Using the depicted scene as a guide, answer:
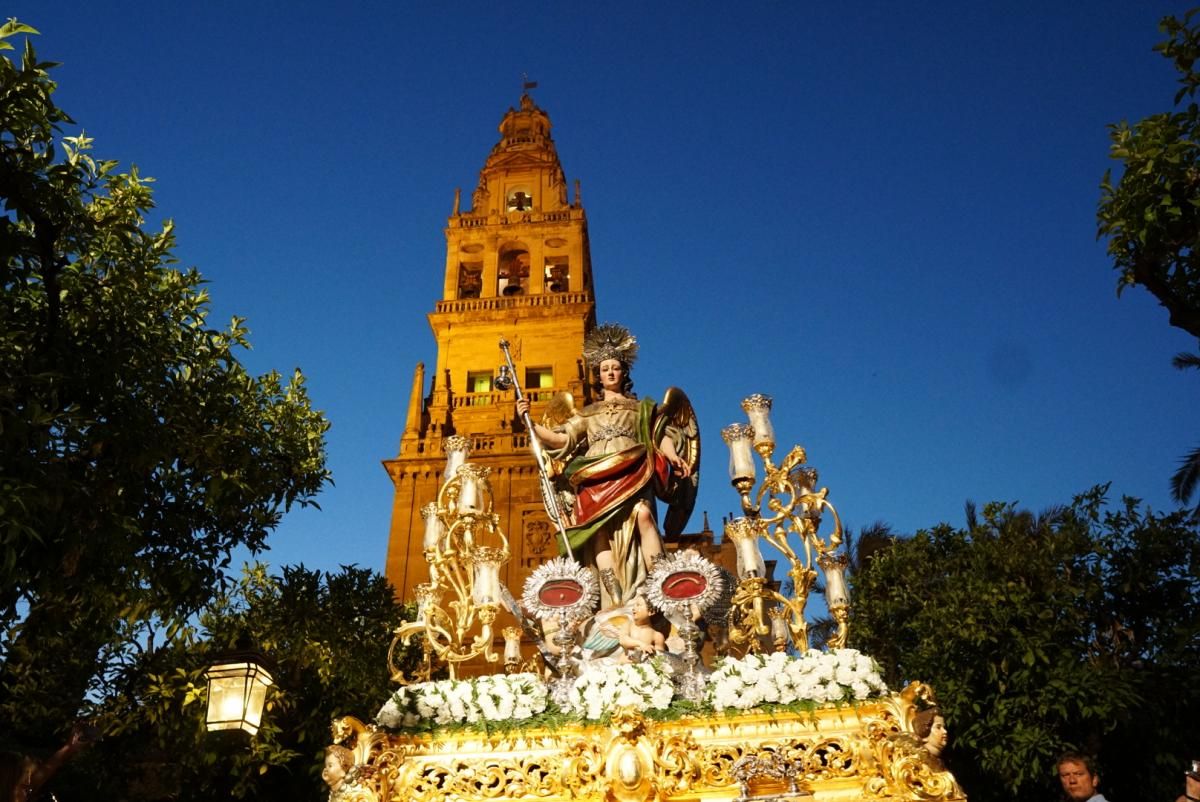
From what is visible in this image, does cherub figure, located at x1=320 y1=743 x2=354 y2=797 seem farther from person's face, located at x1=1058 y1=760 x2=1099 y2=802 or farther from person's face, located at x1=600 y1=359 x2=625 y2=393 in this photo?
person's face, located at x1=600 y1=359 x2=625 y2=393

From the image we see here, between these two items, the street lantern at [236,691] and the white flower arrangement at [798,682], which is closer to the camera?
the white flower arrangement at [798,682]

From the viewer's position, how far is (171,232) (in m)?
10.5

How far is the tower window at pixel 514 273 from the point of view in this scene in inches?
1545

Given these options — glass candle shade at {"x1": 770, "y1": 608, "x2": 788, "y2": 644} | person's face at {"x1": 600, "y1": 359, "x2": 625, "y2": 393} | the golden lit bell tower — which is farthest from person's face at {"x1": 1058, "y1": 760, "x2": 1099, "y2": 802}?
the golden lit bell tower

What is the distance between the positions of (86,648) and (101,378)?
192 inches

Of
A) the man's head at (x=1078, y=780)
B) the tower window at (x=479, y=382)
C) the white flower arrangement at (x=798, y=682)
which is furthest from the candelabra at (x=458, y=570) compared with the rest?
the tower window at (x=479, y=382)

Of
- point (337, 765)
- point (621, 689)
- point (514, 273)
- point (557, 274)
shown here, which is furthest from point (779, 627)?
point (514, 273)


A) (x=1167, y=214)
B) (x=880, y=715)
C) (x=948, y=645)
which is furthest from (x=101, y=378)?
(x=948, y=645)

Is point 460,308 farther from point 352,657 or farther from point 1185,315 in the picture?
point 1185,315

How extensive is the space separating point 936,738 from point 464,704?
11.0 feet

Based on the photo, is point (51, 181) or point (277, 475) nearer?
point (51, 181)

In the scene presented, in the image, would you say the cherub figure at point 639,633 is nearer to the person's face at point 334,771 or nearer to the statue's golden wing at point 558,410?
the person's face at point 334,771

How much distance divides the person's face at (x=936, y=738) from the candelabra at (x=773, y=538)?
135 centimetres

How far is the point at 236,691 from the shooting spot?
6797 mm
